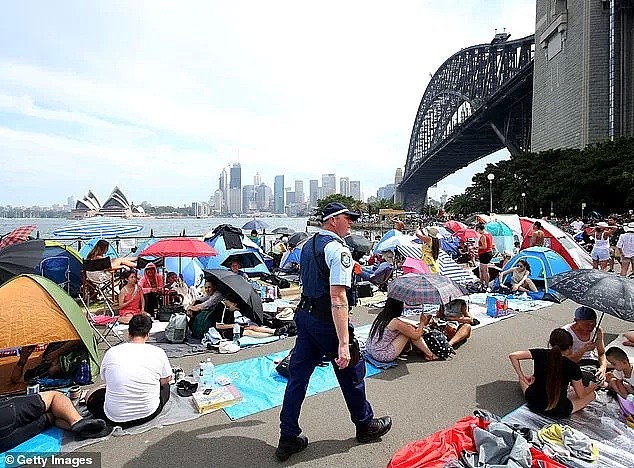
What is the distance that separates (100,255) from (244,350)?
4.50 metres

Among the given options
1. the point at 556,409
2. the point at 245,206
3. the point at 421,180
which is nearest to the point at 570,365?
the point at 556,409

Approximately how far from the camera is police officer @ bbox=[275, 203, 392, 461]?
299cm

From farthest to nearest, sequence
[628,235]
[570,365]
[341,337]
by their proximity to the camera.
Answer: [628,235] → [570,365] → [341,337]

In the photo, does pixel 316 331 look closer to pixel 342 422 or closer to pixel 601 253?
pixel 342 422

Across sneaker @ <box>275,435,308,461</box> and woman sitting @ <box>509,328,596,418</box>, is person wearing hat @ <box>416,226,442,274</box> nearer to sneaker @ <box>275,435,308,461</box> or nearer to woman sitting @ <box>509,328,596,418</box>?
woman sitting @ <box>509,328,596,418</box>

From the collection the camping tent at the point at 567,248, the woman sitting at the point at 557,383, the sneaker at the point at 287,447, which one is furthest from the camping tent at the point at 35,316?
the camping tent at the point at 567,248

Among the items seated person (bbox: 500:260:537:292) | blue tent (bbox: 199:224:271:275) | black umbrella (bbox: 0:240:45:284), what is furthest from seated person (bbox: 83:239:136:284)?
seated person (bbox: 500:260:537:292)

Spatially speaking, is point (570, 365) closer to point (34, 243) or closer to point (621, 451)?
point (621, 451)

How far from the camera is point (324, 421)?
3.72m

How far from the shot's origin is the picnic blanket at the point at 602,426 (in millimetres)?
3100

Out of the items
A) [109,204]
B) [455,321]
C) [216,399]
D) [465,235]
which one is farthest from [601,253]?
[109,204]

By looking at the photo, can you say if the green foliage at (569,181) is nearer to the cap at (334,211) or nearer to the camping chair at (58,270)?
the cap at (334,211)

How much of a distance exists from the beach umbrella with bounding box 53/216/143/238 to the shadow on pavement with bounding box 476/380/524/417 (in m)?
7.15

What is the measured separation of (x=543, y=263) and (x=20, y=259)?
10.4 meters
